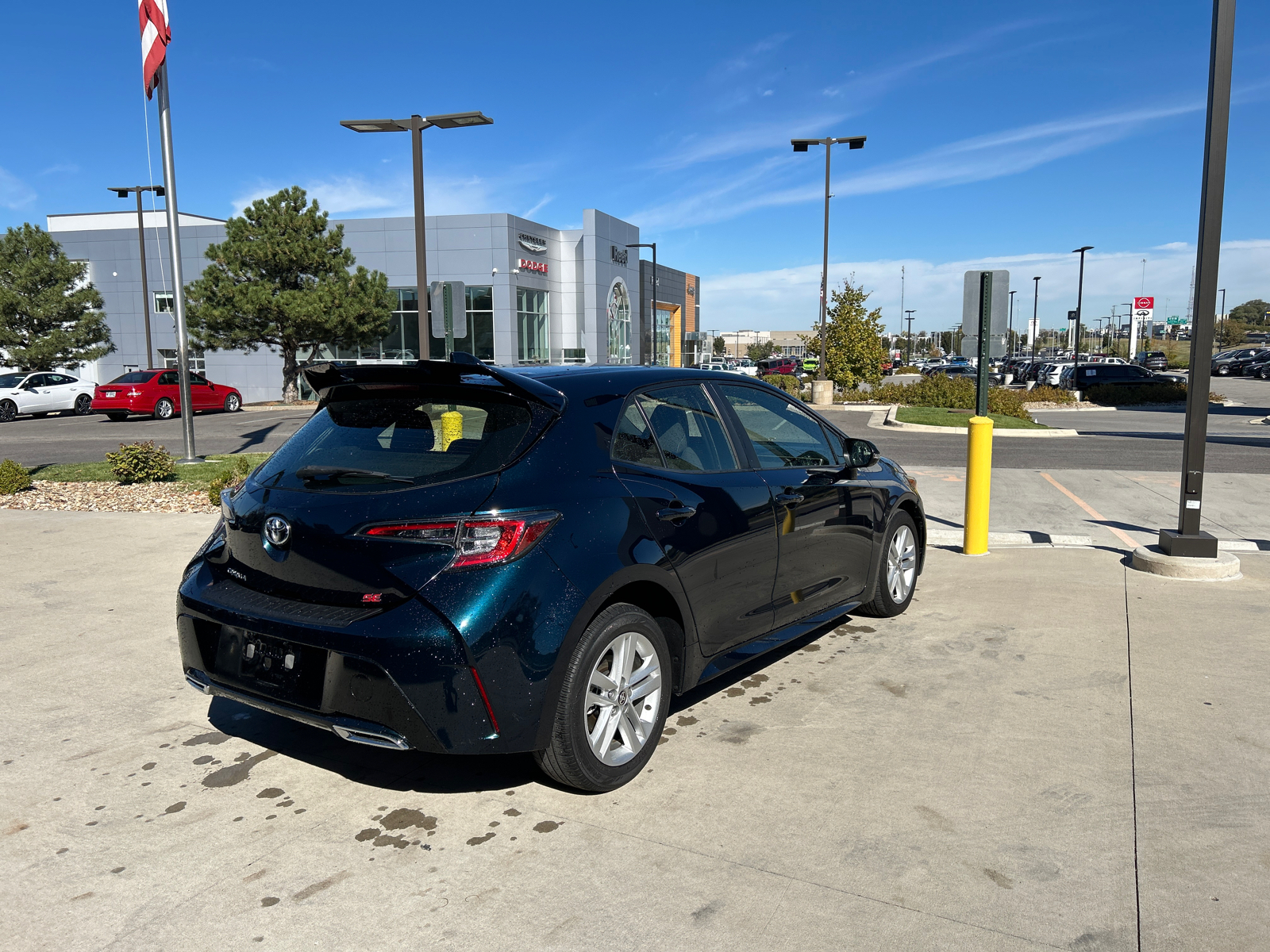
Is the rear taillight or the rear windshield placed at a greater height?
the rear windshield

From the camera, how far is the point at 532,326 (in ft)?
156

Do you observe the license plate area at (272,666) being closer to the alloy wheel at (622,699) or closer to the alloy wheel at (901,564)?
the alloy wheel at (622,699)

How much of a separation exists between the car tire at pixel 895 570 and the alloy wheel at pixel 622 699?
2.34m

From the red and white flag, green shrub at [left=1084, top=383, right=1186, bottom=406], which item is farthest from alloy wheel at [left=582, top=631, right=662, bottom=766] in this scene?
green shrub at [left=1084, top=383, right=1186, bottom=406]

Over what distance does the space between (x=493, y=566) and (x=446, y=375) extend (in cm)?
88

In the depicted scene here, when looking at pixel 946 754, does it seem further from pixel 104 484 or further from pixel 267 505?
pixel 104 484

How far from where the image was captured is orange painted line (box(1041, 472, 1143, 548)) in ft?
27.9

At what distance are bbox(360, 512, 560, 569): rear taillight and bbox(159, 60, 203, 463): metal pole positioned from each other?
12.0m

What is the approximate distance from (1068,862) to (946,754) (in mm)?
855

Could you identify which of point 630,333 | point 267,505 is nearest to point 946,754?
point 267,505

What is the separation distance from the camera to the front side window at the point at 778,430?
471 cm

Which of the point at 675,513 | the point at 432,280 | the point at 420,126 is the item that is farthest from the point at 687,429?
the point at 432,280

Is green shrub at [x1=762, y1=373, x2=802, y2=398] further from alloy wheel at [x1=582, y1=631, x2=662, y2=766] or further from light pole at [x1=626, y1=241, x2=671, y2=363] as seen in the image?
alloy wheel at [x1=582, y1=631, x2=662, y2=766]

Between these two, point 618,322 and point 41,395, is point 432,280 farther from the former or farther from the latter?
point 41,395
